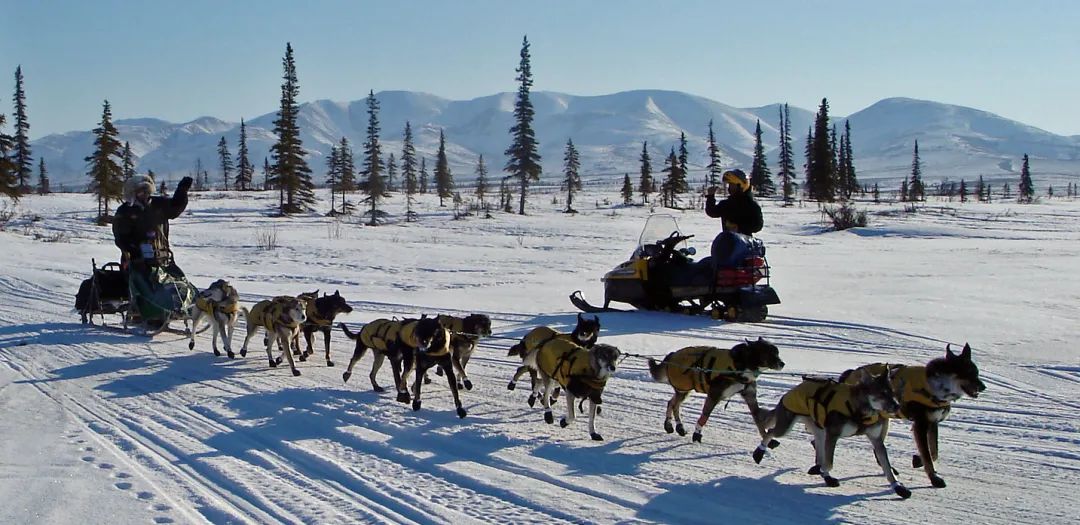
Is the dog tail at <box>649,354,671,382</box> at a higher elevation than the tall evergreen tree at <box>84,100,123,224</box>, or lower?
lower

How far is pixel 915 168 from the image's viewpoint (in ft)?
247

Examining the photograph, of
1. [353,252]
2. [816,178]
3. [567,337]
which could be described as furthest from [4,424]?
[816,178]

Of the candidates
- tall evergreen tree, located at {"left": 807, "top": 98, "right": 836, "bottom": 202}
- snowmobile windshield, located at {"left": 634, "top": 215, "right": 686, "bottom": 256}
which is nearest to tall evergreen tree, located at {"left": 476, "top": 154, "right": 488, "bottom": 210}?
tall evergreen tree, located at {"left": 807, "top": 98, "right": 836, "bottom": 202}

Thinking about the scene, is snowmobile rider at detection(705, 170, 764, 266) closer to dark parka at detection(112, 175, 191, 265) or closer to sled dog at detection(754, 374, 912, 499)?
sled dog at detection(754, 374, 912, 499)

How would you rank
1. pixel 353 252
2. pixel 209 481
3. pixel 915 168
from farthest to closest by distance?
pixel 915 168 < pixel 353 252 < pixel 209 481

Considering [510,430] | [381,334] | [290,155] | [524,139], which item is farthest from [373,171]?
[510,430]

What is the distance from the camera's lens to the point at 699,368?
709 centimetres

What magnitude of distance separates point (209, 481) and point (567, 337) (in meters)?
3.53

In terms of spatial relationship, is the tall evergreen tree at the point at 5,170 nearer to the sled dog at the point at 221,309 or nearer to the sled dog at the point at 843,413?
the sled dog at the point at 221,309

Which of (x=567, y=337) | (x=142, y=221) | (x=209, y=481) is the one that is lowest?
(x=209, y=481)

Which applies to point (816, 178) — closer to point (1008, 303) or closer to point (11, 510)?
point (1008, 303)

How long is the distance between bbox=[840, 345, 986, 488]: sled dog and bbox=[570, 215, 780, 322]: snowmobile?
278 inches

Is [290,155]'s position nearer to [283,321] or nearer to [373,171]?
[373,171]

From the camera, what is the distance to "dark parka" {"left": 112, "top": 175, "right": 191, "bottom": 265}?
43.5 feet
